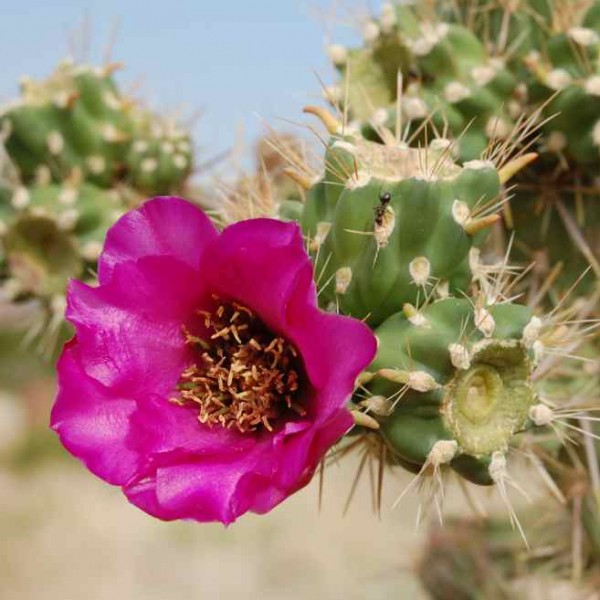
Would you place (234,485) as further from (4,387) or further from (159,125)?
(4,387)

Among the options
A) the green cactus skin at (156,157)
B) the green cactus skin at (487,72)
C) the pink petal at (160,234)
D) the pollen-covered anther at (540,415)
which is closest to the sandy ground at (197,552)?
the green cactus skin at (156,157)

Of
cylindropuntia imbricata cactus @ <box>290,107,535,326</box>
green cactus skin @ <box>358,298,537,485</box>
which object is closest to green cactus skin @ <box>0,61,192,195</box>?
cylindropuntia imbricata cactus @ <box>290,107,535,326</box>

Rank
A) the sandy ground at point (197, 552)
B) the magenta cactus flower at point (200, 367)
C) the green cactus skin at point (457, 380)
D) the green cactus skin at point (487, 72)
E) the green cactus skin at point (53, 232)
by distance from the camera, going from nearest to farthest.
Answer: the magenta cactus flower at point (200, 367)
the green cactus skin at point (457, 380)
the green cactus skin at point (487, 72)
the green cactus skin at point (53, 232)
the sandy ground at point (197, 552)

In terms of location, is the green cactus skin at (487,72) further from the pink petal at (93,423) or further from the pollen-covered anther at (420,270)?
the pink petal at (93,423)

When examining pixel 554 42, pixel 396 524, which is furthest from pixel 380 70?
pixel 396 524

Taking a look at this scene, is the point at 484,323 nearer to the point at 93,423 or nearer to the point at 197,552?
the point at 93,423
